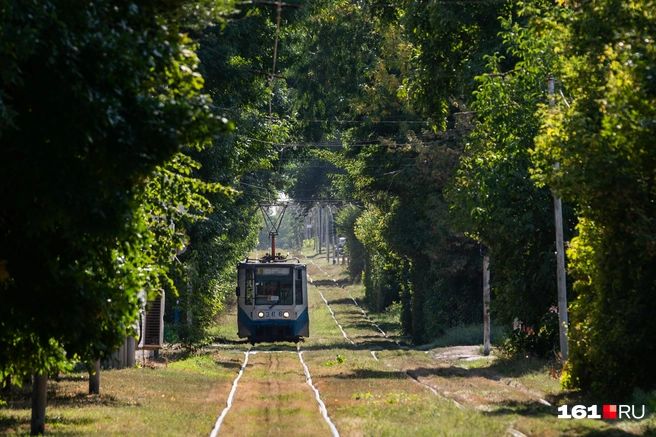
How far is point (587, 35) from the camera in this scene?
14.7m

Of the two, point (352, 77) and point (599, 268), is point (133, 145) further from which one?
point (352, 77)

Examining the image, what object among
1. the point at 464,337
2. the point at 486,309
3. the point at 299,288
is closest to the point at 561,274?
the point at 486,309

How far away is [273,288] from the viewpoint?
1481 inches

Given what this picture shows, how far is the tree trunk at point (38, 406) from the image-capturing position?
43.3 ft

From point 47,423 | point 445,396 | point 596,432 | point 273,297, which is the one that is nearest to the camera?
point 596,432

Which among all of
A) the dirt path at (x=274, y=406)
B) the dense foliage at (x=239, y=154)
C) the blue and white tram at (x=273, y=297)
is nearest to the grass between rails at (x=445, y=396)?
the dirt path at (x=274, y=406)

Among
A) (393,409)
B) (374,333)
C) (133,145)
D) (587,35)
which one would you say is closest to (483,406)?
(393,409)

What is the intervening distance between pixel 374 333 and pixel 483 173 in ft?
85.3

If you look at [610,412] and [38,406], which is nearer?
[38,406]

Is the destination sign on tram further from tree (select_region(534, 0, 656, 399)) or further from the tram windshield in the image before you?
tree (select_region(534, 0, 656, 399))

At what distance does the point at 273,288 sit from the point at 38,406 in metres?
24.3

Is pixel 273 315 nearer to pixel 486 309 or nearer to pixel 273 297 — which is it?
pixel 273 297

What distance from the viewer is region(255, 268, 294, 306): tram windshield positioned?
37.5 m

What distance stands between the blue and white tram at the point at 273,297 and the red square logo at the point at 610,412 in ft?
75.1
